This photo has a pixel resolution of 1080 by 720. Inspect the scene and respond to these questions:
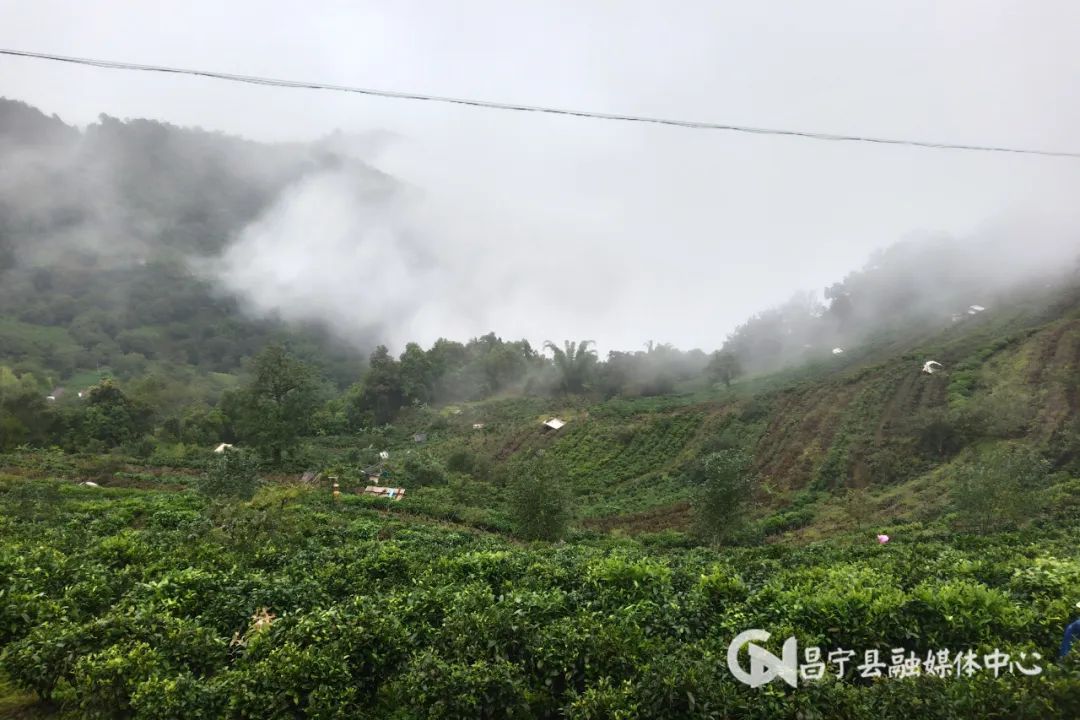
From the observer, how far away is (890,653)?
18.8 ft

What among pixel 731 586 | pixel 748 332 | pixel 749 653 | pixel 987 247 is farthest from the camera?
pixel 748 332

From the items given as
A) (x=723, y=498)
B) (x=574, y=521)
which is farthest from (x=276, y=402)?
(x=723, y=498)

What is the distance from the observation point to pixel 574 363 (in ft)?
232

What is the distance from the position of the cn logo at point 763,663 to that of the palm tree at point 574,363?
64988mm

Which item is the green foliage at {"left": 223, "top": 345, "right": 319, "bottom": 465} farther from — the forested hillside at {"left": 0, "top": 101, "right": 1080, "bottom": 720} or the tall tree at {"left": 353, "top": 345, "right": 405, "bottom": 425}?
the tall tree at {"left": 353, "top": 345, "right": 405, "bottom": 425}

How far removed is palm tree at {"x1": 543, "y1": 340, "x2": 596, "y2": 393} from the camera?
70625 mm

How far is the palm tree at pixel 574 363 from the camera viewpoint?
7062 cm

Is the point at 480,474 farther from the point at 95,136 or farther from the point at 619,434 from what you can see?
the point at 95,136

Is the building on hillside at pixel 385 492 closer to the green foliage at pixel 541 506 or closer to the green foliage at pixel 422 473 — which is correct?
the green foliage at pixel 422 473

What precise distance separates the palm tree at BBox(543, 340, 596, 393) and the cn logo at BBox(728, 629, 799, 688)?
65.0 m

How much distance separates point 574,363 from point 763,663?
215ft

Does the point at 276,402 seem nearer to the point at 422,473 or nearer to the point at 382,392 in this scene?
the point at 422,473

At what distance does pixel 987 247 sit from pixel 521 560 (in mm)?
98358

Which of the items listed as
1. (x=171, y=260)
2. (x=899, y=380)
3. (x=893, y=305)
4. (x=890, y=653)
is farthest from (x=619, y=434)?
(x=171, y=260)
